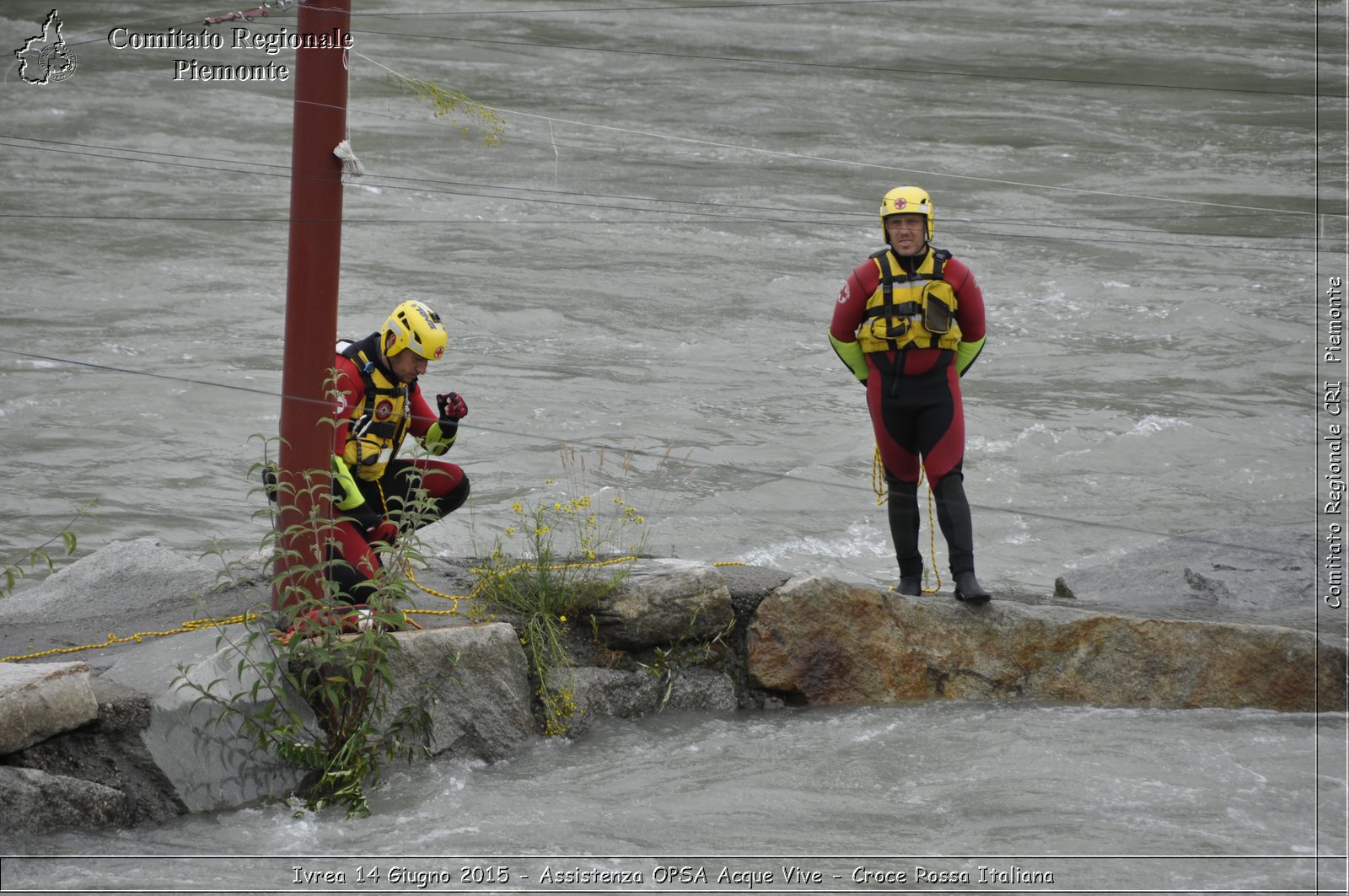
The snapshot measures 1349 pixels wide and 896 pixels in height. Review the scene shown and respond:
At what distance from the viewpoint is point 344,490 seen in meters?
6.24

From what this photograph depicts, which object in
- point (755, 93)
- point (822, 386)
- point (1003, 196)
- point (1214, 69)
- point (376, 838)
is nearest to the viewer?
point (376, 838)

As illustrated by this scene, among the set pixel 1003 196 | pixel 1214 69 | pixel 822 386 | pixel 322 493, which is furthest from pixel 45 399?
pixel 1214 69

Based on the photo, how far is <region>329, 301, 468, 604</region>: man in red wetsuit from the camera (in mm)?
6254

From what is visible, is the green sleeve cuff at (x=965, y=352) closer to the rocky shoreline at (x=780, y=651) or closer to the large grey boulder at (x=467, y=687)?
the rocky shoreline at (x=780, y=651)

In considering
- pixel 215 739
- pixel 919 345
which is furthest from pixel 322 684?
pixel 919 345

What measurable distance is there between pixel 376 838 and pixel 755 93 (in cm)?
2359

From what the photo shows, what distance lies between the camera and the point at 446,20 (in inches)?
1265

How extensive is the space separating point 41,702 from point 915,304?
4.03 m

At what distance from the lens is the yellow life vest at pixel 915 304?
A: 6977mm

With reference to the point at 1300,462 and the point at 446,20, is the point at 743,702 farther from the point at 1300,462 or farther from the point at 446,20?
the point at 446,20

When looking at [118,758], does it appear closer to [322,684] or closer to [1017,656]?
[322,684]

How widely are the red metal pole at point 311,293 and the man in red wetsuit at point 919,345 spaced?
2410 mm

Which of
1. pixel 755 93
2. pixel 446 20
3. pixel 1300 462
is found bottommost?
pixel 1300 462

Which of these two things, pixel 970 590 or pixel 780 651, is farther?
pixel 970 590
